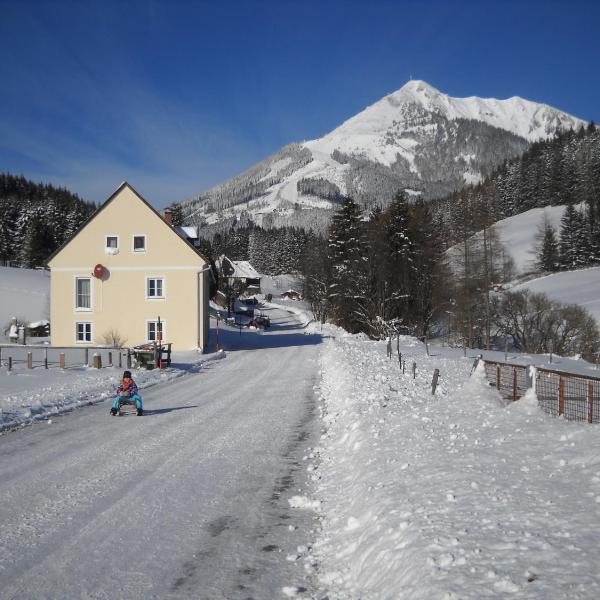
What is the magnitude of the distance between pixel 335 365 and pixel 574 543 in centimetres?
1854

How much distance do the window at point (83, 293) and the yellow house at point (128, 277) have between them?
0.06 m

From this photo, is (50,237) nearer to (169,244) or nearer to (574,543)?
(169,244)

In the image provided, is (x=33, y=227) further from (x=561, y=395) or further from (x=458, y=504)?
(x=458, y=504)

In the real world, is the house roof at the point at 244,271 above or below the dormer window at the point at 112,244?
above

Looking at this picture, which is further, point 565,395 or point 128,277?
point 128,277

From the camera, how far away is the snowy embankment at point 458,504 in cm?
423

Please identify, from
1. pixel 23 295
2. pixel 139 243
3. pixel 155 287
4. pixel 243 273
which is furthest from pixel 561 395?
pixel 243 273

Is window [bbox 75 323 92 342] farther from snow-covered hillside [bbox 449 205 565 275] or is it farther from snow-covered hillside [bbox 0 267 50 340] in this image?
snow-covered hillside [bbox 449 205 565 275]

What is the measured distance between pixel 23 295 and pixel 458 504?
204 ft

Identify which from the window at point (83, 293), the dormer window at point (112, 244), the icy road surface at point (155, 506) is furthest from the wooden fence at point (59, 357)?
the icy road surface at point (155, 506)

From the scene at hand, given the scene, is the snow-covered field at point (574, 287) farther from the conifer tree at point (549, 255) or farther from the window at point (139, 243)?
the window at point (139, 243)

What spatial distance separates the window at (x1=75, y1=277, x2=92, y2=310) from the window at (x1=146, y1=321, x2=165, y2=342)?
4.12m

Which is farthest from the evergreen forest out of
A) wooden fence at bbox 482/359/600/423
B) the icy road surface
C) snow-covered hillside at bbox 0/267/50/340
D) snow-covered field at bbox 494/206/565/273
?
wooden fence at bbox 482/359/600/423

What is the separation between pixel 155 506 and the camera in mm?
6793
